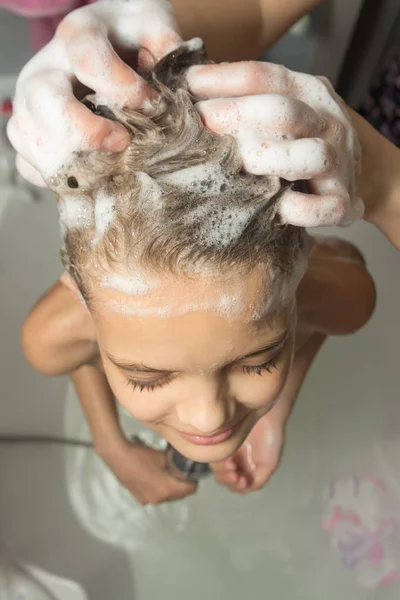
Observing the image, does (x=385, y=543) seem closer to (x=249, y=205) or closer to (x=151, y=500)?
(x=151, y=500)

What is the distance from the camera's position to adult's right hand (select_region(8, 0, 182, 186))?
0.46 m

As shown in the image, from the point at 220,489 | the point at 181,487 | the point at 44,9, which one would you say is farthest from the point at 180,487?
the point at 44,9

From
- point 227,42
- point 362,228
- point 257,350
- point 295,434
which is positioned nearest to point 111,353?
point 257,350

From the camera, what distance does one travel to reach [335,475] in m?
1.40

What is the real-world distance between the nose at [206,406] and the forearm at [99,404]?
34 cm

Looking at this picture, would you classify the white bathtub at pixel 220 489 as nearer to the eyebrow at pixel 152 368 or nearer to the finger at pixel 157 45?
the eyebrow at pixel 152 368

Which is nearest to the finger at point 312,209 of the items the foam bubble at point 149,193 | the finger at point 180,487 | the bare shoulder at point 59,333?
the foam bubble at point 149,193

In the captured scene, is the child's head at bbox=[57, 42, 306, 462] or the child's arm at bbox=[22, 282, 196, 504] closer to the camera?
the child's head at bbox=[57, 42, 306, 462]

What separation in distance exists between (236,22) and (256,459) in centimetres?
67

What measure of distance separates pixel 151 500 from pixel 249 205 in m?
0.74

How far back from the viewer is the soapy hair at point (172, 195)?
1.51 ft

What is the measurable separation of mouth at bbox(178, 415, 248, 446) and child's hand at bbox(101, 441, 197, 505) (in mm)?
397

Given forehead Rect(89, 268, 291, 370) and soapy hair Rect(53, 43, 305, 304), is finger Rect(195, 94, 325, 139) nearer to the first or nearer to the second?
soapy hair Rect(53, 43, 305, 304)

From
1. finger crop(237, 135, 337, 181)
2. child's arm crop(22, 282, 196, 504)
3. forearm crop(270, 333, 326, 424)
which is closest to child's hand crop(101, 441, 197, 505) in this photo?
child's arm crop(22, 282, 196, 504)
